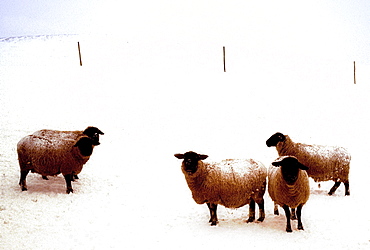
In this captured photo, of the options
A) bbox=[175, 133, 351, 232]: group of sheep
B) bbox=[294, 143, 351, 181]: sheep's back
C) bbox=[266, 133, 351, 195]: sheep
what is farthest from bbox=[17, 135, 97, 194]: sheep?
bbox=[294, 143, 351, 181]: sheep's back

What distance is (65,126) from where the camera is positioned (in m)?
17.5

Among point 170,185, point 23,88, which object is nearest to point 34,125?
point 23,88

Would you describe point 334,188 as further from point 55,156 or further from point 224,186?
point 55,156

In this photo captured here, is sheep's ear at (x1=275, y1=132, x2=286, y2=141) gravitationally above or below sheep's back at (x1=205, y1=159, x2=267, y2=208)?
above

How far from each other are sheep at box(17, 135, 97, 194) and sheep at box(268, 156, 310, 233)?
531 cm

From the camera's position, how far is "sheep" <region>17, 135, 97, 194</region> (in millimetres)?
11266

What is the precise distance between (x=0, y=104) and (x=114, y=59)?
433 inches

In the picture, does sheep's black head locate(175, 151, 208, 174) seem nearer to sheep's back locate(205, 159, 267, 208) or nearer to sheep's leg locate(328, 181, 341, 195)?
sheep's back locate(205, 159, 267, 208)

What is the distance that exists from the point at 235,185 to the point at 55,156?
5.15 m

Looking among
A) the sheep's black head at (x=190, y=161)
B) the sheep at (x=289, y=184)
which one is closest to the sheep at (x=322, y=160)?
the sheep at (x=289, y=184)

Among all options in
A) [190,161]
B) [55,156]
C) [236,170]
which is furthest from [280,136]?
[55,156]

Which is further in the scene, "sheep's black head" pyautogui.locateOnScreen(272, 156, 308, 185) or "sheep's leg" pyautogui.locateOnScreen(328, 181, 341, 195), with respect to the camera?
"sheep's leg" pyautogui.locateOnScreen(328, 181, 341, 195)

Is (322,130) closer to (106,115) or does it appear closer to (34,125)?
(106,115)

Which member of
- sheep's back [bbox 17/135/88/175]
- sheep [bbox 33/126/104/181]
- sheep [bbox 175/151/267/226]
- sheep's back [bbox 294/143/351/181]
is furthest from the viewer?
sheep [bbox 33/126/104/181]
